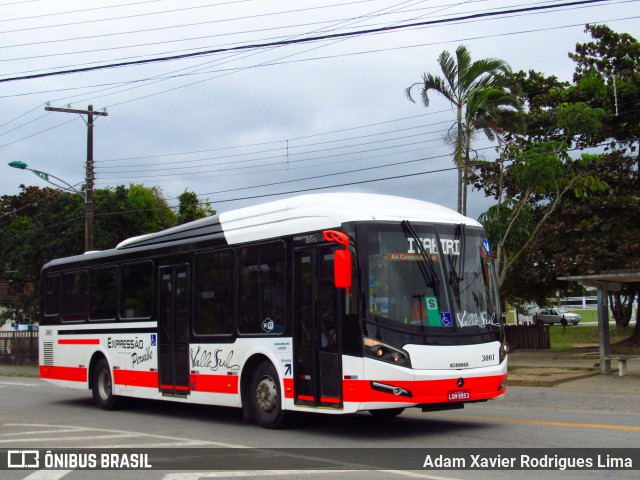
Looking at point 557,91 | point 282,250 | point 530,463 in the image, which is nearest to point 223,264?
point 282,250

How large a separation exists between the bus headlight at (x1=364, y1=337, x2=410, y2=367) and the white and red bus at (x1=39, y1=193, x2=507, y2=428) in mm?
14

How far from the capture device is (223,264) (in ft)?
43.1

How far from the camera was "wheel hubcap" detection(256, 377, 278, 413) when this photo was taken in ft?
38.5

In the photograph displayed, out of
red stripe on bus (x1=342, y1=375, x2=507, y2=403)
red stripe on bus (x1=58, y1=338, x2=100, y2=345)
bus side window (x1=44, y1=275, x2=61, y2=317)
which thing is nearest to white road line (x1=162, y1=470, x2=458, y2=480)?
red stripe on bus (x1=342, y1=375, x2=507, y2=403)

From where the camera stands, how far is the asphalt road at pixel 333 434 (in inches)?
337

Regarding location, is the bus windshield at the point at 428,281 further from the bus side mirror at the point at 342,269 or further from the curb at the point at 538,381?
the curb at the point at 538,381

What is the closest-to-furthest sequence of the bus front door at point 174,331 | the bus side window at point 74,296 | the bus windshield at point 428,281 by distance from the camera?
the bus windshield at point 428,281, the bus front door at point 174,331, the bus side window at point 74,296

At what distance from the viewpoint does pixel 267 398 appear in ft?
38.9

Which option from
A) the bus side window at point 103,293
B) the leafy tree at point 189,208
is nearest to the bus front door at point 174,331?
the bus side window at point 103,293

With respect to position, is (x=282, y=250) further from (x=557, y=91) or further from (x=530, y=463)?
(x=557, y=91)

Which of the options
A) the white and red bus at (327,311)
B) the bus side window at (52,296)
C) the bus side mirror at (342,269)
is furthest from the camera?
the bus side window at (52,296)

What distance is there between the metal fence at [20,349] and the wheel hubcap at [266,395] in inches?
1138

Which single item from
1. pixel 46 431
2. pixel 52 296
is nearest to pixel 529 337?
pixel 52 296

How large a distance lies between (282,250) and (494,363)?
332 cm
